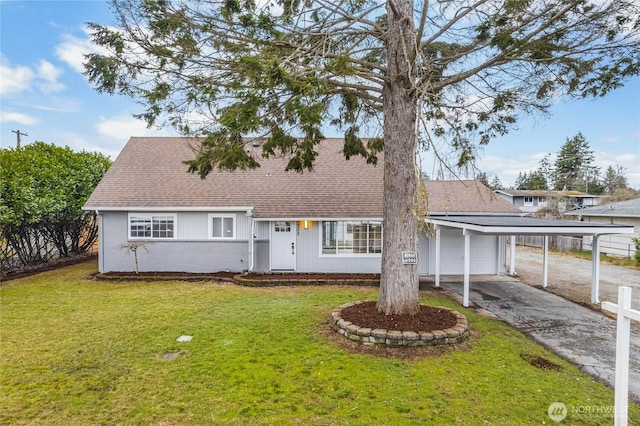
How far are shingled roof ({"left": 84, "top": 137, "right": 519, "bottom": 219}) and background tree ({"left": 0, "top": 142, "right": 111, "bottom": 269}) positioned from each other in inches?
61.8

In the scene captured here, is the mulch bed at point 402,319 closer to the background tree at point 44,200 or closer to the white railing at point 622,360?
the white railing at point 622,360

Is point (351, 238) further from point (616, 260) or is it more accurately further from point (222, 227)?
point (616, 260)

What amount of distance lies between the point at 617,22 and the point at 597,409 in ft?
20.1

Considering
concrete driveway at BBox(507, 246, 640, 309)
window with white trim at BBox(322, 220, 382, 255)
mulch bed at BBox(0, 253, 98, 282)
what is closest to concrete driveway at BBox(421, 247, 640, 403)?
concrete driveway at BBox(507, 246, 640, 309)

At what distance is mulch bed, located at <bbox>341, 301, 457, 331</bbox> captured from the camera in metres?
6.30

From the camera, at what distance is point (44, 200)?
470 inches

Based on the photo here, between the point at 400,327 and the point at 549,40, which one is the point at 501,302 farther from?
the point at 549,40

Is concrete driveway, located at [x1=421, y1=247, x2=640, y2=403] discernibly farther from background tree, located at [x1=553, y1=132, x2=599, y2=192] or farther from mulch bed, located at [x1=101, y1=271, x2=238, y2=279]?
background tree, located at [x1=553, y1=132, x2=599, y2=192]

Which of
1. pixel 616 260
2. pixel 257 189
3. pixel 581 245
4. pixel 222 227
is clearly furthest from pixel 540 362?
pixel 581 245

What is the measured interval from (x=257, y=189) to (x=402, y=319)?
8.74 metres

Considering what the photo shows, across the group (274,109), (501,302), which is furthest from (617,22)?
(501,302)

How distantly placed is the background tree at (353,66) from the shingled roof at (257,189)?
5.52m

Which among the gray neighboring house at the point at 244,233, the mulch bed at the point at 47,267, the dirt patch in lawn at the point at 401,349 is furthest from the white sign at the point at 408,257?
the mulch bed at the point at 47,267

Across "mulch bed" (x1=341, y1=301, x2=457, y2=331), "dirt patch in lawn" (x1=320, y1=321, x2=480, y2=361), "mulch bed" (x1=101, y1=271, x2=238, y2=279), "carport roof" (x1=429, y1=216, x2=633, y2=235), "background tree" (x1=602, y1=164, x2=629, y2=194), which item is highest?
"background tree" (x1=602, y1=164, x2=629, y2=194)
